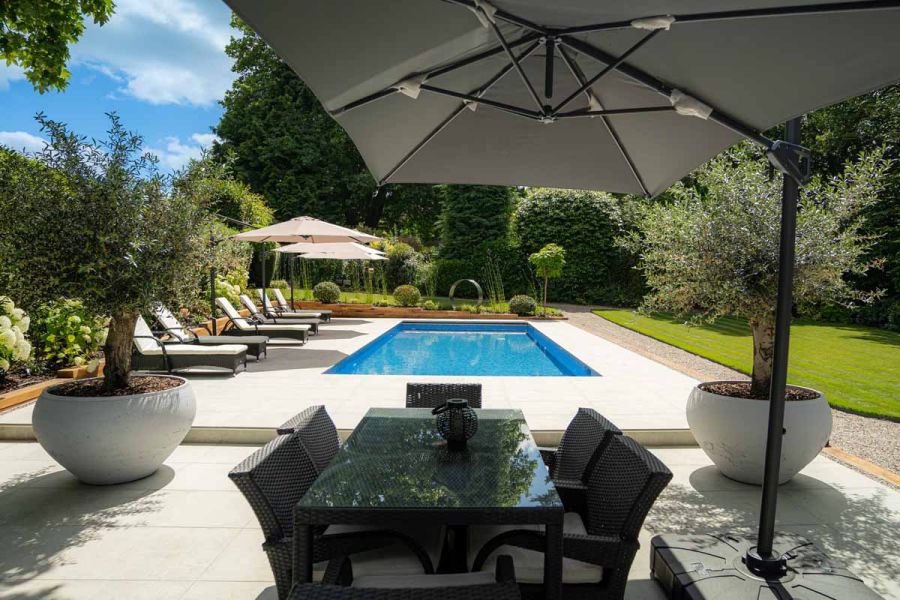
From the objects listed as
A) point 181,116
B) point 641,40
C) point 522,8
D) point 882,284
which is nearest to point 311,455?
point 522,8

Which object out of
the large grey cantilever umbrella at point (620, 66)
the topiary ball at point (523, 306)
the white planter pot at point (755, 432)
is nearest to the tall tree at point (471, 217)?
the topiary ball at point (523, 306)

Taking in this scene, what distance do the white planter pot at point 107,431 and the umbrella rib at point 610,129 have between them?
3263 mm

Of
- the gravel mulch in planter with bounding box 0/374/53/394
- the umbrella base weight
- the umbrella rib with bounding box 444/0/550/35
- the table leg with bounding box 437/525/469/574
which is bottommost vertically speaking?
the umbrella base weight

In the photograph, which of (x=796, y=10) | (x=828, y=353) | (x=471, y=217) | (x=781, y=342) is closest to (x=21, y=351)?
(x=781, y=342)

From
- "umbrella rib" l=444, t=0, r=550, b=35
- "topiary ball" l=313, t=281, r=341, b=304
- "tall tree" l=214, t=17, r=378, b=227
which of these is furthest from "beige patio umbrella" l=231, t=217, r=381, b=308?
"tall tree" l=214, t=17, r=378, b=227

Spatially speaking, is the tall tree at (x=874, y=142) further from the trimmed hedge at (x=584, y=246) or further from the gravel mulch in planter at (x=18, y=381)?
the gravel mulch in planter at (x=18, y=381)

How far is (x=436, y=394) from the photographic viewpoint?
3.75 m

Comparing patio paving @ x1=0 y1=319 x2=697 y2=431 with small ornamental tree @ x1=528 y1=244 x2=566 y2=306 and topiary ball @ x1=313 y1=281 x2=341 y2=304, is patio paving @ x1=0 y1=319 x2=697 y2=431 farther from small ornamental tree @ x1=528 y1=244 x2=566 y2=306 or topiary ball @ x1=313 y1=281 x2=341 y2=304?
small ornamental tree @ x1=528 y1=244 x2=566 y2=306

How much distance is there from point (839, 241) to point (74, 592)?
16.2ft

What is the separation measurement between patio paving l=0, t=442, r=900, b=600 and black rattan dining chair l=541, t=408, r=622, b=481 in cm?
60

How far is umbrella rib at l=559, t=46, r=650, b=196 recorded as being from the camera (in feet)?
9.17

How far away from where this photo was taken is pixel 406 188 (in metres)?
25.0

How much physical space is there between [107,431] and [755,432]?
13.9 feet

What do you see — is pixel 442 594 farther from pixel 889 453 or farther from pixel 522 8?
→ pixel 889 453
